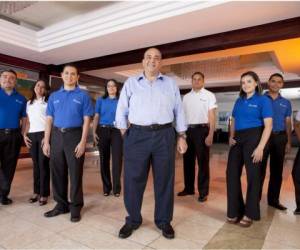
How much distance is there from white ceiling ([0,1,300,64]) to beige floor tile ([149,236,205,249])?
8.86 feet

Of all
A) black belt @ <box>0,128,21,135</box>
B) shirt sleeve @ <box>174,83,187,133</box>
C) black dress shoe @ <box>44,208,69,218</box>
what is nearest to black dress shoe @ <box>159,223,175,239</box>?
shirt sleeve @ <box>174,83,187,133</box>

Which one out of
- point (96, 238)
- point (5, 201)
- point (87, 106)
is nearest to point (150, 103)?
point (87, 106)

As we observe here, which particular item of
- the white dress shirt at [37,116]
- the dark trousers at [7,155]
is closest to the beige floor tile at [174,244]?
the white dress shirt at [37,116]

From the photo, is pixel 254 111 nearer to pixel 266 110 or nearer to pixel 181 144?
pixel 266 110

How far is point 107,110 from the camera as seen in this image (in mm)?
3549

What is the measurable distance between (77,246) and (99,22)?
11.1ft

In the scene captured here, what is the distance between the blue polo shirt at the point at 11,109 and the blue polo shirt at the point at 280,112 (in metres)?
3.01

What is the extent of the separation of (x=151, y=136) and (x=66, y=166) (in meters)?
1.06

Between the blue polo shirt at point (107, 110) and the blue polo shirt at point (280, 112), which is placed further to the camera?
the blue polo shirt at point (107, 110)

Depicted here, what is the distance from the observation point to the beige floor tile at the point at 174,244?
202 centimetres

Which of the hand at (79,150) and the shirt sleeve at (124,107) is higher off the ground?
the shirt sleeve at (124,107)

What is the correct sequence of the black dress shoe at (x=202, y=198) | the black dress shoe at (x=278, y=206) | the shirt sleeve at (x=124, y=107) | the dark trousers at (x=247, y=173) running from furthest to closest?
the black dress shoe at (x=202, y=198) → the black dress shoe at (x=278, y=206) → the dark trousers at (x=247, y=173) → the shirt sleeve at (x=124, y=107)

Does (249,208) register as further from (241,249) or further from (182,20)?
(182,20)

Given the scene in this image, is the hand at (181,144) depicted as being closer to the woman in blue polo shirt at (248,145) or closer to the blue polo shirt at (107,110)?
the woman in blue polo shirt at (248,145)
